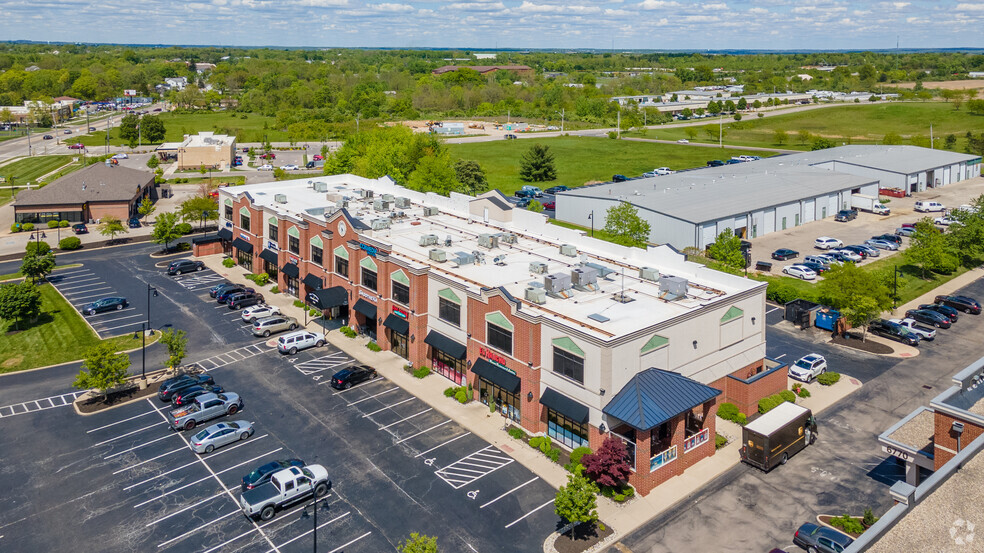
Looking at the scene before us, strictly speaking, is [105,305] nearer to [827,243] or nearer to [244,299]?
[244,299]

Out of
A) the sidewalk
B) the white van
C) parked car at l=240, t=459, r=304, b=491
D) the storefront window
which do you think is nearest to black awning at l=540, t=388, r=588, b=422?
the storefront window

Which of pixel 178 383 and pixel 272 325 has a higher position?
pixel 272 325

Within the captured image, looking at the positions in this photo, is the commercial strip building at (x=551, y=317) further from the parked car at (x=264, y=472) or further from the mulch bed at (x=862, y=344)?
the parked car at (x=264, y=472)

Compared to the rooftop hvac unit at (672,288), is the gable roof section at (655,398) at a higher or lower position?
lower

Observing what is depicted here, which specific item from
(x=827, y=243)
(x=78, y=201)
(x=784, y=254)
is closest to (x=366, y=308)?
(x=784, y=254)

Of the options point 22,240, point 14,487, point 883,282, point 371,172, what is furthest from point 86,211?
point 883,282

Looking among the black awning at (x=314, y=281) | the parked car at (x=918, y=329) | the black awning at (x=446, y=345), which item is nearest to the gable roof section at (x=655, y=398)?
the black awning at (x=446, y=345)

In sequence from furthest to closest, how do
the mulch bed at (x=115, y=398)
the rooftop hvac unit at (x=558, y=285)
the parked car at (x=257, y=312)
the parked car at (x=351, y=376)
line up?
the parked car at (x=257, y=312)
the parked car at (x=351, y=376)
the rooftop hvac unit at (x=558, y=285)
the mulch bed at (x=115, y=398)
